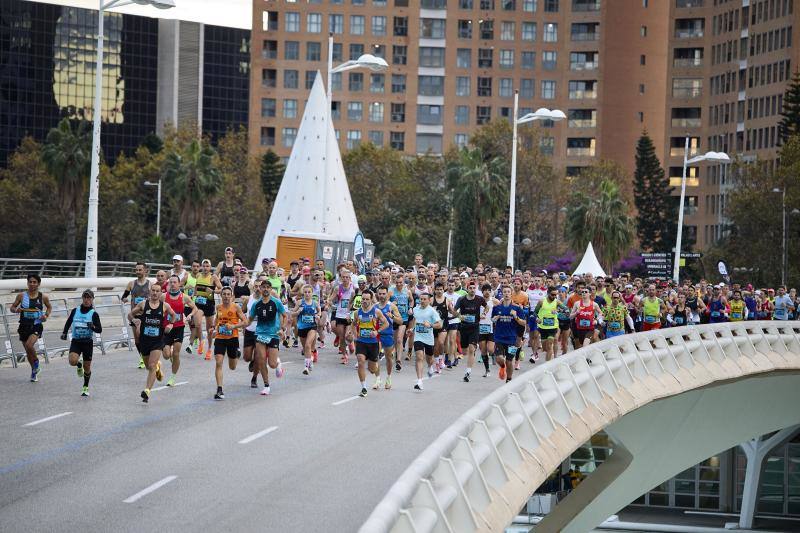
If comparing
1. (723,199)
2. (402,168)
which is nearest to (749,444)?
(402,168)

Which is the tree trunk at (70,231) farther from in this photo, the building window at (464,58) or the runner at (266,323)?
the runner at (266,323)

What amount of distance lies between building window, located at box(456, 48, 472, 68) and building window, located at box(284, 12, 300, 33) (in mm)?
14933

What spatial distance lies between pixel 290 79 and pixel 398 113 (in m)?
10.4

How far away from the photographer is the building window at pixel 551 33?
382 feet

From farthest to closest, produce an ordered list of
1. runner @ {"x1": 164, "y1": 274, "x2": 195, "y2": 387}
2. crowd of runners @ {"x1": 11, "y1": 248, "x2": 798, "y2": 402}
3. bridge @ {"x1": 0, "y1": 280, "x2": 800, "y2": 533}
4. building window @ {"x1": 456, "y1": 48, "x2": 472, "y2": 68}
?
1. building window @ {"x1": 456, "y1": 48, "x2": 472, "y2": 68}
2. runner @ {"x1": 164, "y1": 274, "x2": 195, "y2": 387}
3. crowd of runners @ {"x1": 11, "y1": 248, "x2": 798, "y2": 402}
4. bridge @ {"x1": 0, "y1": 280, "x2": 800, "y2": 533}

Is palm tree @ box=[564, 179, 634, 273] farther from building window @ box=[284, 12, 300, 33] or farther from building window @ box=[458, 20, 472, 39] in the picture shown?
building window @ box=[284, 12, 300, 33]

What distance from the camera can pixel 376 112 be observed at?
384 feet

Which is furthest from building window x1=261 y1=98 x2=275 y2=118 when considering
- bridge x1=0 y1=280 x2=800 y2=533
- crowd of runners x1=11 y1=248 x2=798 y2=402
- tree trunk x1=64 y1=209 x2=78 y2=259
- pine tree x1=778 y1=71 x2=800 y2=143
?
bridge x1=0 y1=280 x2=800 y2=533

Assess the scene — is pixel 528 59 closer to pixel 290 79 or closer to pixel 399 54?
pixel 399 54

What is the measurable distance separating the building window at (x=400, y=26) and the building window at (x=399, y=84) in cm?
387

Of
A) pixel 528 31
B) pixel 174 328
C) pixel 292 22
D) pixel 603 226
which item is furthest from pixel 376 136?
pixel 174 328

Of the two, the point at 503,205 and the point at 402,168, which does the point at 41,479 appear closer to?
the point at 503,205

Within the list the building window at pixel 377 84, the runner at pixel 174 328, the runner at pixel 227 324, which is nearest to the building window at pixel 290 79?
the building window at pixel 377 84

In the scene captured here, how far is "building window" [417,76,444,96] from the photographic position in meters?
117
